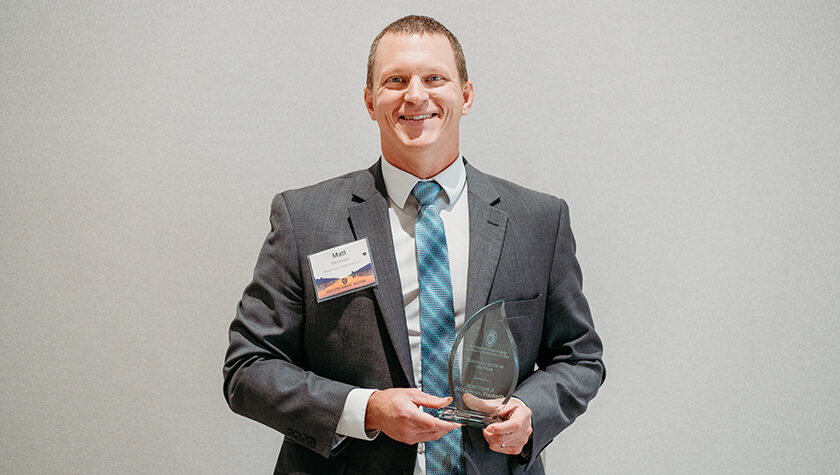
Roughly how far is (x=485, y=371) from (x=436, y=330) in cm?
15

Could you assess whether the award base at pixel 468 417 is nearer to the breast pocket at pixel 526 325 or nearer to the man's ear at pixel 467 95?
the breast pocket at pixel 526 325

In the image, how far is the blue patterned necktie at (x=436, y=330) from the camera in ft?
5.09

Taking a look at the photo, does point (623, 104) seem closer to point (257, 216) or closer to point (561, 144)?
point (561, 144)

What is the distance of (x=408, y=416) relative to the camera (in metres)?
1.40

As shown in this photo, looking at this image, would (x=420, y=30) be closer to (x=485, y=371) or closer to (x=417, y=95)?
(x=417, y=95)

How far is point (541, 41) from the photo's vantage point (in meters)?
2.25

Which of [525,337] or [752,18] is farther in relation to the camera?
[752,18]

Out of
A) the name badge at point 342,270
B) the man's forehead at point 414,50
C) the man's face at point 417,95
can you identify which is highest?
the man's forehead at point 414,50

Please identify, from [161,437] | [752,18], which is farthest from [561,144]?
[161,437]

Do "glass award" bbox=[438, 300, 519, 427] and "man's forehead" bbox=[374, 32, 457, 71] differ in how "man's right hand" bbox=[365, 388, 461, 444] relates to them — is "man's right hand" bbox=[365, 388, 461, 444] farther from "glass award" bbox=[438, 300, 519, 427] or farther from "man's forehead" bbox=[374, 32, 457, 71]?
"man's forehead" bbox=[374, 32, 457, 71]

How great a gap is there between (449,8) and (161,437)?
5.04 ft

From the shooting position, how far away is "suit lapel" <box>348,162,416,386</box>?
1554 mm

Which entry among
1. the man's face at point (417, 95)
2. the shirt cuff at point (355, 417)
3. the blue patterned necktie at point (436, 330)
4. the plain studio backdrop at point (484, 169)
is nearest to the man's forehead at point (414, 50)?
the man's face at point (417, 95)

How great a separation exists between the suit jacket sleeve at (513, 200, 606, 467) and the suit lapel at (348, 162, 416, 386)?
27cm
